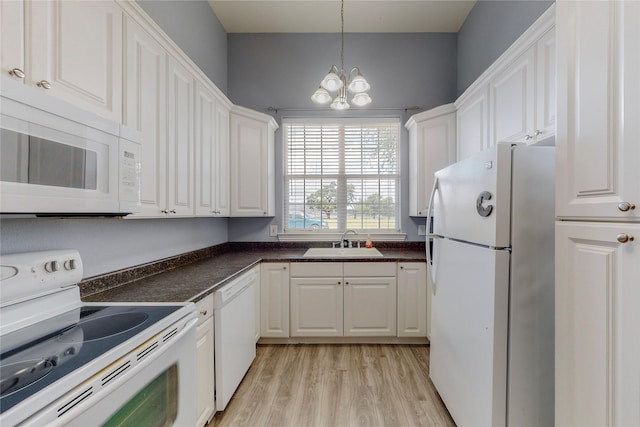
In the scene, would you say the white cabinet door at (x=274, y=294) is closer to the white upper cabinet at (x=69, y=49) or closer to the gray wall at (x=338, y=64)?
the gray wall at (x=338, y=64)

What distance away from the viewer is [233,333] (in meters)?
1.82

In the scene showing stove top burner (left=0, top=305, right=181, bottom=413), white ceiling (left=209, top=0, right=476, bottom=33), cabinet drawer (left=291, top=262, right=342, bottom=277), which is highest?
white ceiling (left=209, top=0, right=476, bottom=33)

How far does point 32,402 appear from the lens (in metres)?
0.58

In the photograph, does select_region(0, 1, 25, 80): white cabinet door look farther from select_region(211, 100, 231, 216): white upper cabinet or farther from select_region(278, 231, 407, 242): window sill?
select_region(278, 231, 407, 242): window sill

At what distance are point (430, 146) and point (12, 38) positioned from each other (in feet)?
9.45

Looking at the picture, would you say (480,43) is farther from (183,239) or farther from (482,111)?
(183,239)

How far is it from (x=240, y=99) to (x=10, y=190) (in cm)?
273

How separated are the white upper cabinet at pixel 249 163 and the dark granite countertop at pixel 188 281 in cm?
55

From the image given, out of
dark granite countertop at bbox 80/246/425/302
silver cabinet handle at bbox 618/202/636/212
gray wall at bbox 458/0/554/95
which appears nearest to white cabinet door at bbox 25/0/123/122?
dark granite countertop at bbox 80/246/425/302

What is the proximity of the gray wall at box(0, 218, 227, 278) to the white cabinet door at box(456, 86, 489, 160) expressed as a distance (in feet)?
8.24

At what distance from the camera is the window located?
3.21 meters

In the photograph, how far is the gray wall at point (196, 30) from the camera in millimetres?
1995

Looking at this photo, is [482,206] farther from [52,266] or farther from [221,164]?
[221,164]

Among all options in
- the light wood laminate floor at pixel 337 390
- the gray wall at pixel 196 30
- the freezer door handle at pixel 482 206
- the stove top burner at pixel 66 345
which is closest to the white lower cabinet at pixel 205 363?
the light wood laminate floor at pixel 337 390
